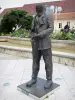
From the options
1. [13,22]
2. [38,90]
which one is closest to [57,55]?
[38,90]

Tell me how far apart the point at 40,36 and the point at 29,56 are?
380 cm

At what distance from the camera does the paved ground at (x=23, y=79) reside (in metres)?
3.47

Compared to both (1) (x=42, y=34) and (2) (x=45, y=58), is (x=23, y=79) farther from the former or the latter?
(1) (x=42, y=34)

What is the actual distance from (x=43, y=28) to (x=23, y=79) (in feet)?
5.79

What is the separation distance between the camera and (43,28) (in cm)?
332

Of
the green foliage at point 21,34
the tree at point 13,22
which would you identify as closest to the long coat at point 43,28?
the green foliage at point 21,34

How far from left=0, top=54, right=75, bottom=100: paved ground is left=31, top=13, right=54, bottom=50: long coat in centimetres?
111

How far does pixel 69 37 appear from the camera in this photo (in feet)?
24.9

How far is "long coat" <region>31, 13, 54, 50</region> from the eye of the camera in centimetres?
325

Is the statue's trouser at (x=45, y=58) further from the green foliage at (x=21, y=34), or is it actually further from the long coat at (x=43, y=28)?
the green foliage at (x=21, y=34)

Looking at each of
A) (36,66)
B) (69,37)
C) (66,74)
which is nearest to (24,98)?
(36,66)

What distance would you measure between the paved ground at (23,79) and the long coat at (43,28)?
111cm

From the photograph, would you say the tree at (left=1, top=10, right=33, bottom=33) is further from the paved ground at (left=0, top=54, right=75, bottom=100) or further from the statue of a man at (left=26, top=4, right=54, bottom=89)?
the statue of a man at (left=26, top=4, right=54, bottom=89)

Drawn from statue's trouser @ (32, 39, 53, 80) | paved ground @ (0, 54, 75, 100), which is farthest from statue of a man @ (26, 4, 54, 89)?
paved ground @ (0, 54, 75, 100)
